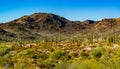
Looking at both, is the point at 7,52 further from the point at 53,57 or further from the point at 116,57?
the point at 116,57

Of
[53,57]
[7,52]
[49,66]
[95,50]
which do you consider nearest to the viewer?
[49,66]

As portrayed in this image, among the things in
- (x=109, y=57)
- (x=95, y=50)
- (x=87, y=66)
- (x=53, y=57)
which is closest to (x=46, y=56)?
(x=53, y=57)

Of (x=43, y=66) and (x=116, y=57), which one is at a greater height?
(x=116, y=57)

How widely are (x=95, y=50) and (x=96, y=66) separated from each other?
2416 inches

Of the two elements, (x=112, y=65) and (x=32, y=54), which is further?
(x=32, y=54)

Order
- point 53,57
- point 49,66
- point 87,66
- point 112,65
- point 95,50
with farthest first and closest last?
point 53,57 → point 95,50 → point 49,66 → point 87,66 → point 112,65

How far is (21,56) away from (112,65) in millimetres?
82340

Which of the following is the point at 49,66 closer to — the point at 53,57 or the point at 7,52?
the point at 53,57

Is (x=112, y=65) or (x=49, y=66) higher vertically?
(x=112, y=65)

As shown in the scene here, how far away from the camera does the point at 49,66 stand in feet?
272

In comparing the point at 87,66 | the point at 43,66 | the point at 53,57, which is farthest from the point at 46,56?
the point at 87,66

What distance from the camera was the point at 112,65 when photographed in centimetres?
3341

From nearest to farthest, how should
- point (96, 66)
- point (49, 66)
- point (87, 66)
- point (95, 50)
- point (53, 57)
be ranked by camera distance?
point (96, 66) < point (87, 66) < point (49, 66) < point (95, 50) < point (53, 57)

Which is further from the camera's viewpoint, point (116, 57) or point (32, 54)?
point (32, 54)
